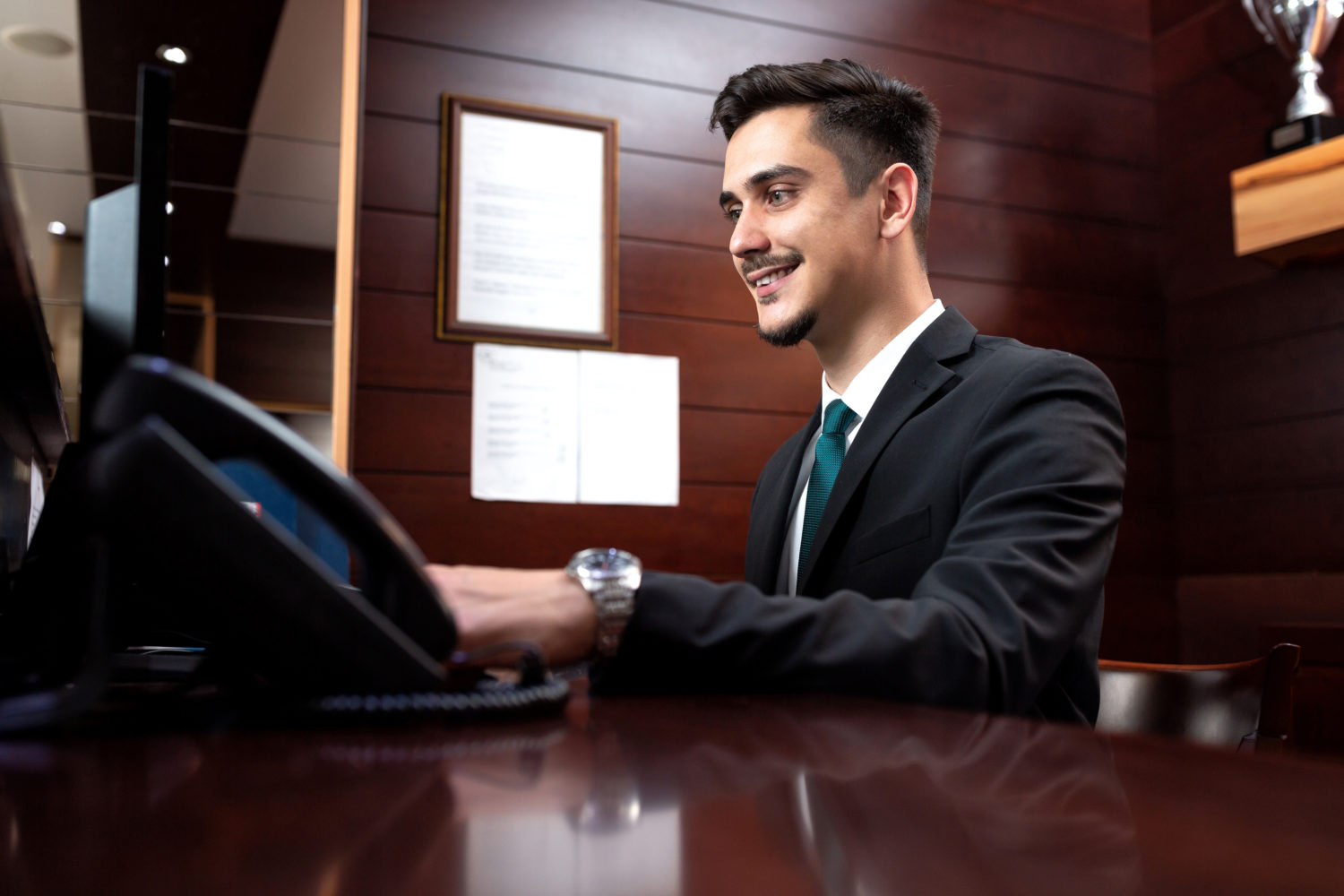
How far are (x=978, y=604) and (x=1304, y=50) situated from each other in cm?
248

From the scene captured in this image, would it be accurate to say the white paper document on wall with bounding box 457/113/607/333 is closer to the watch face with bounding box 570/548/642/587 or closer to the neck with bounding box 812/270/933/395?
the neck with bounding box 812/270/933/395

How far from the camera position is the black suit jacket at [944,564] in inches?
27.4

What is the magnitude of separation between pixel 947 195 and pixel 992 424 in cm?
190

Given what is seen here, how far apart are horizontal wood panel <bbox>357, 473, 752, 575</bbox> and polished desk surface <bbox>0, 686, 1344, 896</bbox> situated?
185 centimetres

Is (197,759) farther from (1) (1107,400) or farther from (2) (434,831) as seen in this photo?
(1) (1107,400)

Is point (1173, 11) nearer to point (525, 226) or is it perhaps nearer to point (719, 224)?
point (719, 224)

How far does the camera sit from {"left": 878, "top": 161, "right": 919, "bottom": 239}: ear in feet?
5.20

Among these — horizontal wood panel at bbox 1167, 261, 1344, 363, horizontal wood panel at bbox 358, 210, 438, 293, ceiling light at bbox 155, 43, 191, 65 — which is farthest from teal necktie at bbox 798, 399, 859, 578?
horizontal wood panel at bbox 1167, 261, 1344, 363

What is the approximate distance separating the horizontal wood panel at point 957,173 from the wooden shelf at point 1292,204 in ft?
1.39

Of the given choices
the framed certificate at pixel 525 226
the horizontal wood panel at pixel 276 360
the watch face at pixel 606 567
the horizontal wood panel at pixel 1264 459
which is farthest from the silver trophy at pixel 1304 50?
the watch face at pixel 606 567

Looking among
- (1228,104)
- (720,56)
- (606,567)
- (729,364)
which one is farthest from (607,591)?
(1228,104)

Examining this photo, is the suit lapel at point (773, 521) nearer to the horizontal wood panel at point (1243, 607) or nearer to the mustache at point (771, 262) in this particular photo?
the mustache at point (771, 262)

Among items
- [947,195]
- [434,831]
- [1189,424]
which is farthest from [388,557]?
[1189,424]

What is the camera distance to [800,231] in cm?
155
